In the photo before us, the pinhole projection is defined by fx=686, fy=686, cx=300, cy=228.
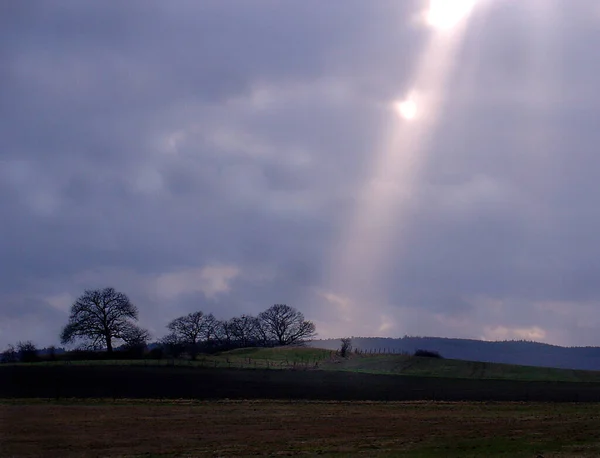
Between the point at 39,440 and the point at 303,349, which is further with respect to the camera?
the point at 303,349

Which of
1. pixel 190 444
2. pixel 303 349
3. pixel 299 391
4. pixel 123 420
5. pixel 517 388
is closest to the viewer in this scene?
pixel 190 444

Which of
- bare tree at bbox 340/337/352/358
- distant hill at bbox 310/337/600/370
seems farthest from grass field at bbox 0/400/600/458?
distant hill at bbox 310/337/600/370

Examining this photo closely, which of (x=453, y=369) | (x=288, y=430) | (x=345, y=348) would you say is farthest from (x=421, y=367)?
(x=288, y=430)

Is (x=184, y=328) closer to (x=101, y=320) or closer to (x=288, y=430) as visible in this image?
(x=101, y=320)

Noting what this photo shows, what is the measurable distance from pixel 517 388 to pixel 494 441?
49.0 metres

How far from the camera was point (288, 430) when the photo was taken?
33125mm

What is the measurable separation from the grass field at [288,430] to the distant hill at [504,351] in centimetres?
10634

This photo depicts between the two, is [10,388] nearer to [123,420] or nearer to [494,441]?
[123,420]

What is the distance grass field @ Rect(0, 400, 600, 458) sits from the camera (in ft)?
86.7

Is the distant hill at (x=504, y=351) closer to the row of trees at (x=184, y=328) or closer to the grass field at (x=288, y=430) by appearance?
the row of trees at (x=184, y=328)

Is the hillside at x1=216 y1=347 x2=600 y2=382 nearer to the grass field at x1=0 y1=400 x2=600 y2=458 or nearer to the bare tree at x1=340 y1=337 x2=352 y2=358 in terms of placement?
the bare tree at x1=340 y1=337 x2=352 y2=358

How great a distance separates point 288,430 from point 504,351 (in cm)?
14761

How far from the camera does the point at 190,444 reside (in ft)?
92.5

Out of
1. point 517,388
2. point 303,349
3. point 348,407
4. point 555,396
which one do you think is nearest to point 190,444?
point 348,407
